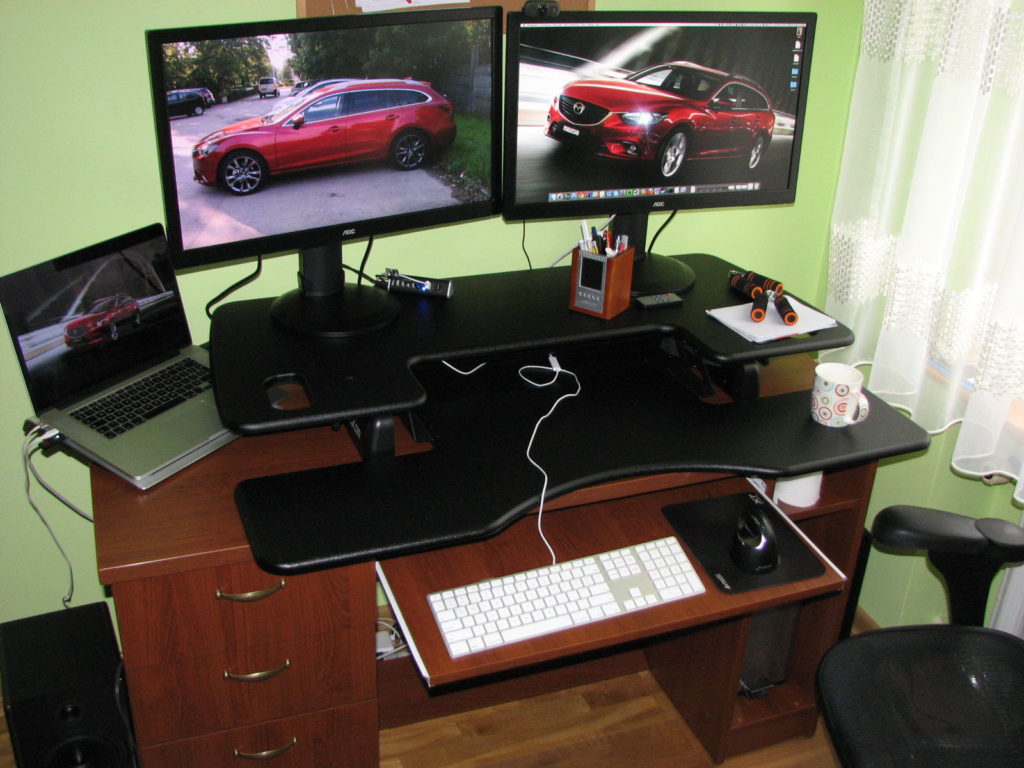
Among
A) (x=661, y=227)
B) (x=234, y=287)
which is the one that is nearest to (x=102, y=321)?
(x=234, y=287)

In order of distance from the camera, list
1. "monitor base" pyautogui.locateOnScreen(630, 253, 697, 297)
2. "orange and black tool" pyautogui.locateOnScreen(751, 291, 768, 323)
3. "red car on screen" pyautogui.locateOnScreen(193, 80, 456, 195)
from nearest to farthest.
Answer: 1. "red car on screen" pyautogui.locateOnScreen(193, 80, 456, 195)
2. "orange and black tool" pyautogui.locateOnScreen(751, 291, 768, 323)
3. "monitor base" pyautogui.locateOnScreen(630, 253, 697, 297)

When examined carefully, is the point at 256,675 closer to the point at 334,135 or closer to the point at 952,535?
the point at 334,135

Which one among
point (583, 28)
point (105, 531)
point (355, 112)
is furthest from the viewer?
point (583, 28)

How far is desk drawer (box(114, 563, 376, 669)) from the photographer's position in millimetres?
1284

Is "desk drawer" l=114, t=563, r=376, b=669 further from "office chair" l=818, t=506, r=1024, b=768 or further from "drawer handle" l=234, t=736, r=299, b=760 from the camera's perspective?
"office chair" l=818, t=506, r=1024, b=768

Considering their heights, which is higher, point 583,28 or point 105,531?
point 583,28

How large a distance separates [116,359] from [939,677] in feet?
4.43

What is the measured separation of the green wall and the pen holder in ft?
1.12

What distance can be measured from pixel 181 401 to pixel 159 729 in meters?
0.50

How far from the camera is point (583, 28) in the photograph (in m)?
1.54

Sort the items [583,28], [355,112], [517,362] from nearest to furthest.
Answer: [355,112] < [583,28] < [517,362]

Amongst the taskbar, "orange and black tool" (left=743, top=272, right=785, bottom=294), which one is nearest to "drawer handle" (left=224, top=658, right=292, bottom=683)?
→ the taskbar

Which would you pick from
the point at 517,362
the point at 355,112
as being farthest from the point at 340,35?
the point at 517,362

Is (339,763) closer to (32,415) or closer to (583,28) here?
(32,415)
